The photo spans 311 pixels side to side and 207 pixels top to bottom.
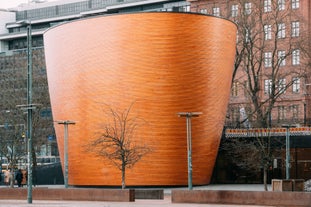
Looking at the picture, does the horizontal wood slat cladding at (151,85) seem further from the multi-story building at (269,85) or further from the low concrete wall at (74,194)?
the low concrete wall at (74,194)

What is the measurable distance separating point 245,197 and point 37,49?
203 feet

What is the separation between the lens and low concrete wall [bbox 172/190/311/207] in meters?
29.6

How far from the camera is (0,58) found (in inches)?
4208

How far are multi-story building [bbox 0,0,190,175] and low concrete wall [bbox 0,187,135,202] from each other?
51.7 ft

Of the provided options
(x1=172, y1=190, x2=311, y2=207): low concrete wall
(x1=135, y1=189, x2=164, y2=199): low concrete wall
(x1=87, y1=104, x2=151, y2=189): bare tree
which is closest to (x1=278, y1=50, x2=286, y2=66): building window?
(x1=87, y1=104, x2=151, y2=189): bare tree

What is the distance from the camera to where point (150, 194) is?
39094mm

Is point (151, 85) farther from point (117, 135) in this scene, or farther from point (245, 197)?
point (245, 197)

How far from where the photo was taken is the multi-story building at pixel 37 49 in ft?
220

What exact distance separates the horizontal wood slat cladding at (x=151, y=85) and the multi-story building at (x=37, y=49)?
23.5ft

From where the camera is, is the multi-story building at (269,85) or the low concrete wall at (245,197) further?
the multi-story building at (269,85)

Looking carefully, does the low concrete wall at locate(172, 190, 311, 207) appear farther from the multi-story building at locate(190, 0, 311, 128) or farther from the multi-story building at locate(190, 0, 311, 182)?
the multi-story building at locate(190, 0, 311, 128)

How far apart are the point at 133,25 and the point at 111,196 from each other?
16532 mm

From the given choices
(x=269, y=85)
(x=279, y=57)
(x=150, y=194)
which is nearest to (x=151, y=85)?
(x=150, y=194)

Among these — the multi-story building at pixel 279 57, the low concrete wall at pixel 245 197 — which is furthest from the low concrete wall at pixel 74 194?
the multi-story building at pixel 279 57
